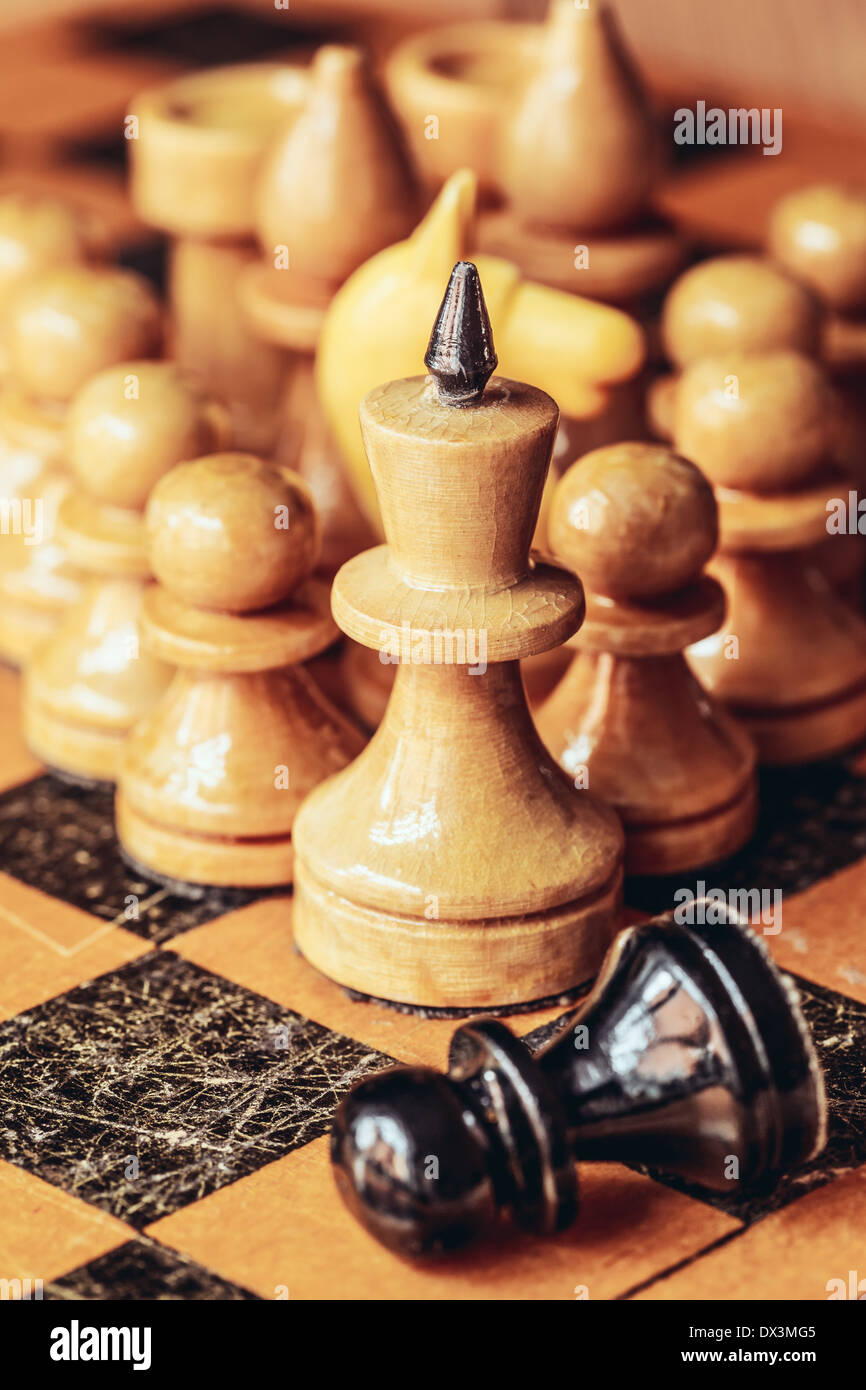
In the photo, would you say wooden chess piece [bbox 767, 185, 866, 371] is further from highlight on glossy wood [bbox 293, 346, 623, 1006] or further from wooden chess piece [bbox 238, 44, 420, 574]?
highlight on glossy wood [bbox 293, 346, 623, 1006]

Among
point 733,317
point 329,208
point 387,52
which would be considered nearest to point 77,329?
point 329,208

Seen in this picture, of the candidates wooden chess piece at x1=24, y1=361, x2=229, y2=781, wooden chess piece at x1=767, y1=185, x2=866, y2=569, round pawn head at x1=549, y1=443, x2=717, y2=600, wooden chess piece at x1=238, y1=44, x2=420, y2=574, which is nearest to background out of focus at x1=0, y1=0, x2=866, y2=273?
wooden chess piece at x1=767, y1=185, x2=866, y2=569

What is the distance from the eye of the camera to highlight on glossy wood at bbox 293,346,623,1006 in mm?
854

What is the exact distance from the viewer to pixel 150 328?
46.2 inches

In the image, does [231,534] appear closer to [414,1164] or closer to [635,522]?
[635,522]

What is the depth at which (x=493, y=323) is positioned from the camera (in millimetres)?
1046

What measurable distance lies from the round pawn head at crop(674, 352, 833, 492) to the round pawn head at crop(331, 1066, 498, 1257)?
1.41 ft

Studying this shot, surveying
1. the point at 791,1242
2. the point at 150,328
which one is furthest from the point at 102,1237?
the point at 150,328

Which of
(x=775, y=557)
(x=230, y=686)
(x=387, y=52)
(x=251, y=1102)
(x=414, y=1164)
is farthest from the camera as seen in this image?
(x=387, y=52)

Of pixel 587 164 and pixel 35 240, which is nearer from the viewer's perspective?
pixel 587 164

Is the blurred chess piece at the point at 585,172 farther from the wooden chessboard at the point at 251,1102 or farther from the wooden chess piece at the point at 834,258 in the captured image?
the wooden chessboard at the point at 251,1102

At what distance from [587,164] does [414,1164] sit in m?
0.67

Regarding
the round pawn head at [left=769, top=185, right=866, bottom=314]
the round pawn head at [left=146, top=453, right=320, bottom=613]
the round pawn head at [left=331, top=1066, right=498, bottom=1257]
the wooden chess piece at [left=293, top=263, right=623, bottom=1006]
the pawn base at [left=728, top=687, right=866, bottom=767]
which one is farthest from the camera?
the round pawn head at [left=769, top=185, right=866, bottom=314]
